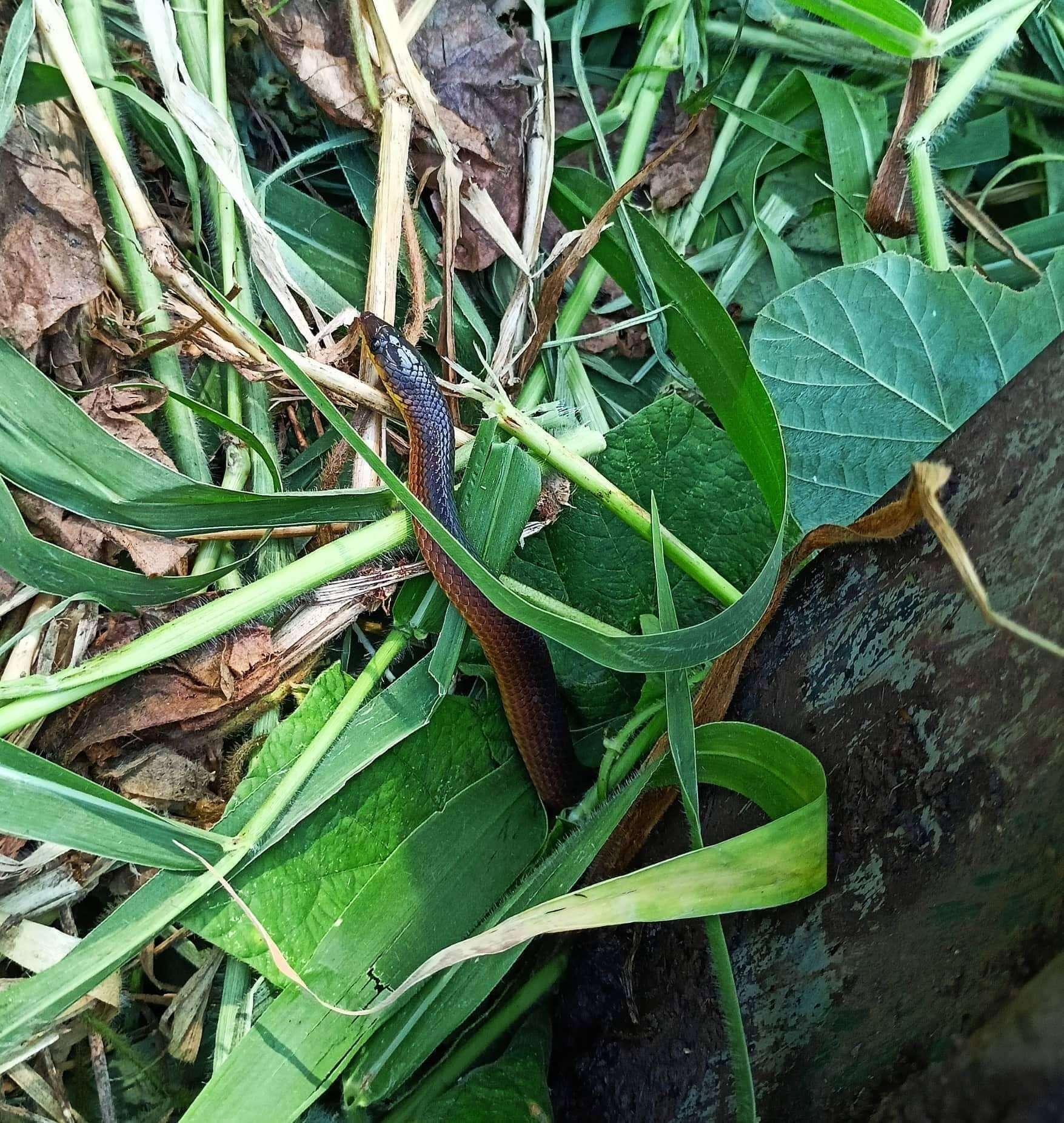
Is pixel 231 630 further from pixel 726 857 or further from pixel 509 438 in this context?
pixel 726 857

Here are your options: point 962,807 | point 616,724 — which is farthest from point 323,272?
point 962,807

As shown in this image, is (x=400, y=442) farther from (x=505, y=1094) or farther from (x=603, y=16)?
(x=505, y=1094)

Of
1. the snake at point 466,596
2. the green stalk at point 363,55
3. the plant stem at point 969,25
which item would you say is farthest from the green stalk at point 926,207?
the green stalk at point 363,55

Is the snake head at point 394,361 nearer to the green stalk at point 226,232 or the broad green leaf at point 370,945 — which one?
the green stalk at point 226,232

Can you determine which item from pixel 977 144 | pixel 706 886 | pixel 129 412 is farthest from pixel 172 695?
pixel 977 144

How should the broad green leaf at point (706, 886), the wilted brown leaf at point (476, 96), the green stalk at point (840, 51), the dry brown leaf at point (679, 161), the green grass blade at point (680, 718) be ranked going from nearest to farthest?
1. the broad green leaf at point (706, 886)
2. the green grass blade at point (680, 718)
3. the wilted brown leaf at point (476, 96)
4. the green stalk at point (840, 51)
5. the dry brown leaf at point (679, 161)

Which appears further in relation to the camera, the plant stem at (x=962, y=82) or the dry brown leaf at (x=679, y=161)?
the dry brown leaf at (x=679, y=161)
